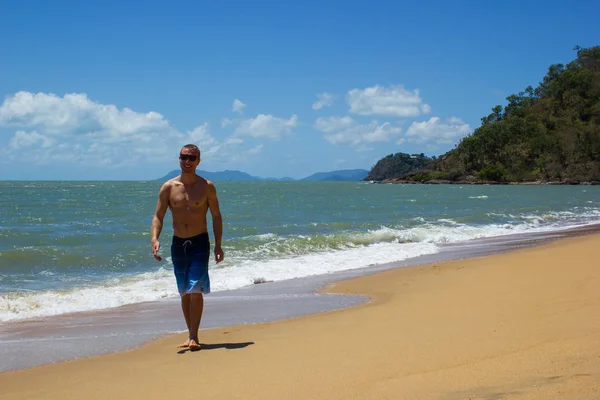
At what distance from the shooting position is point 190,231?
5.59m

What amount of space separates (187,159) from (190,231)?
739 millimetres

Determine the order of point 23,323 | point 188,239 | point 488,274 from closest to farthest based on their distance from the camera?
point 188,239 < point 23,323 < point 488,274

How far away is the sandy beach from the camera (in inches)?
137

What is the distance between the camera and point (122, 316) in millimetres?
7598

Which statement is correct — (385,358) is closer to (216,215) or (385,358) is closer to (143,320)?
(216,215)

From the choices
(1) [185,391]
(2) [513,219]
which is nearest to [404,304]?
(1) [185,391]

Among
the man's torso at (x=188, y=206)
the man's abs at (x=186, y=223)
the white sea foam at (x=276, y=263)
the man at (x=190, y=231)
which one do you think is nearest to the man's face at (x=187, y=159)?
the man at (x=190, y=231)

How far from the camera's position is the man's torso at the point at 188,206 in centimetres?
559

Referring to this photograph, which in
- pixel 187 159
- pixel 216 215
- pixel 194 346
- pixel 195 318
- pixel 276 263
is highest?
pixel 187 159

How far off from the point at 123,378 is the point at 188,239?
1572mm

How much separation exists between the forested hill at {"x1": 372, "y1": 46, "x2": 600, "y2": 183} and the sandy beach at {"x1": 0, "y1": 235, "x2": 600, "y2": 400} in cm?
11266

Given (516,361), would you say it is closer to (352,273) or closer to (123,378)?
(123,378)

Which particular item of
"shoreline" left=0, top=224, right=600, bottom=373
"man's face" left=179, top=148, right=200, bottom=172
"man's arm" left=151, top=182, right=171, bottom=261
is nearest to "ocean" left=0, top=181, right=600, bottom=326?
"shoreline" left=0, top=224, right=600, bottom=373

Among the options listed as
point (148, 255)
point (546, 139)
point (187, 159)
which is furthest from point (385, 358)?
point (546, 139)
